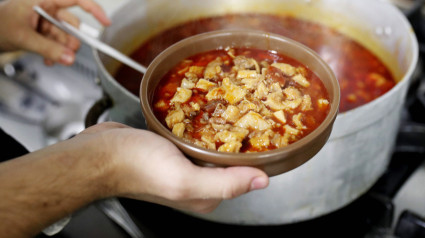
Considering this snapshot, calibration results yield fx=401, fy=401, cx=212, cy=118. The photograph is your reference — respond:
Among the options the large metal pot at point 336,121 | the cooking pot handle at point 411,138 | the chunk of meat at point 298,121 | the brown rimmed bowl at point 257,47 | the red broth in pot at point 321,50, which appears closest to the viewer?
the brown rimmed bowl at point 257,47

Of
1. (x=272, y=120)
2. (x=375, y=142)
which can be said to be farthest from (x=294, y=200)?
(x=272, y=120)

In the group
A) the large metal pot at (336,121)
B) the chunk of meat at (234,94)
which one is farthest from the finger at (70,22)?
the chunk of meat at (234,94)

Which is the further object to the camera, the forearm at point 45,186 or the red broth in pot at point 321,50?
the red broth in pot at point 321,50

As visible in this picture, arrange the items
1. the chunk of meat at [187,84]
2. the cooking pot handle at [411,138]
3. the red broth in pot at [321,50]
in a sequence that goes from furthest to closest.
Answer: the cooking pot handle at [411,138], the red broth in pot at [321,50], the chunk of meat at [187,84]

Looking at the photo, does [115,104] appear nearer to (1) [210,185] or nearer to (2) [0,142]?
(2) [0,142]

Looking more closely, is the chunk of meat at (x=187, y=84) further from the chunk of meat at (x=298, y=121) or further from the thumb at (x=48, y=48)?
the thumb at (x=48, y=48)

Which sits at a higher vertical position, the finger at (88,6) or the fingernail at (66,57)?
the finger at (88,6)
